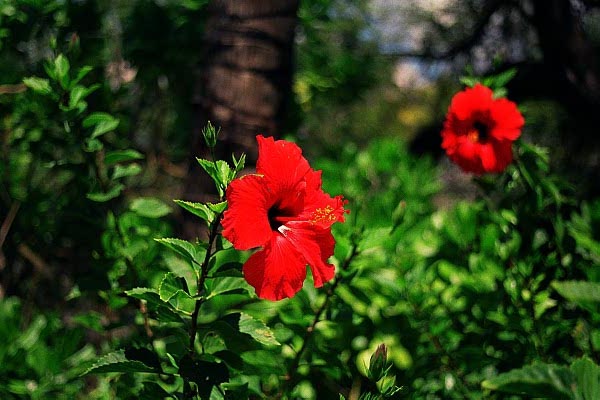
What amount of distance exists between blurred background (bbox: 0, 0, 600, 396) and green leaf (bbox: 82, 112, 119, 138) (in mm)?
45

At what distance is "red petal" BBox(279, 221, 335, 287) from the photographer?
1.02m

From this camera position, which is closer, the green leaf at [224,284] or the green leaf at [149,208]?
the green leaf at [224,284]

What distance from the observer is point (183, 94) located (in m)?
2.86

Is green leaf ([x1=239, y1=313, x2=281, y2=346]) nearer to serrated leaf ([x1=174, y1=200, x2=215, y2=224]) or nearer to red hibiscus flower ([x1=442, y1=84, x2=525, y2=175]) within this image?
serrated leaf ([x1=174, y1=200, x2=215, y2=224])

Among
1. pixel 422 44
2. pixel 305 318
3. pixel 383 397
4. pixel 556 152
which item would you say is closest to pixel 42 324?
→ pixel 305 318

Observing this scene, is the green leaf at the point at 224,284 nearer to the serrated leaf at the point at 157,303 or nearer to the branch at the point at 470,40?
the serrated leaf at the point at 157,303

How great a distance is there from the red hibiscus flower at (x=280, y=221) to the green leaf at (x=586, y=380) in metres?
0.40

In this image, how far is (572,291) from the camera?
1175 millimetres

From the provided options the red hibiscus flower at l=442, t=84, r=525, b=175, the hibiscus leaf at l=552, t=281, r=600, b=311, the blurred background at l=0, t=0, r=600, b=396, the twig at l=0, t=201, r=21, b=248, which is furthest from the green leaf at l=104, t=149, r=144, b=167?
the hibiscus leaf at l=552, t=281, r=600, b=311

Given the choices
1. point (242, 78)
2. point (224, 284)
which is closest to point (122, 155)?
point (224, 284)

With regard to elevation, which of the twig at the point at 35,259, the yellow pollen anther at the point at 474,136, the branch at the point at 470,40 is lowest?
the twig at the point at 35,259

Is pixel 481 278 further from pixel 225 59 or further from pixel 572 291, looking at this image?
pixel 225 59

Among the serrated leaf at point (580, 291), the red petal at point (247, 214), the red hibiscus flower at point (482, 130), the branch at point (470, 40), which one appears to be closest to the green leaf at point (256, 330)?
the red petal at point (247, 214)

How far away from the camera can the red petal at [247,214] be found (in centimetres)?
92
